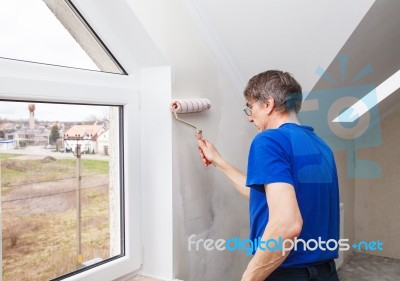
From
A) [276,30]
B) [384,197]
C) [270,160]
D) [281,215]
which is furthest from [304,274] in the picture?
[384,197]

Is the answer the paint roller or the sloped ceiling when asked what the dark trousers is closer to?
the paint roller

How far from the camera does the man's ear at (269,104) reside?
1.29 m

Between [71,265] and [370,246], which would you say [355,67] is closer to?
[71,265]

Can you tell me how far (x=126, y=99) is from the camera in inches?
59.2

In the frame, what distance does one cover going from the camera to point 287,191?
1.05 meters

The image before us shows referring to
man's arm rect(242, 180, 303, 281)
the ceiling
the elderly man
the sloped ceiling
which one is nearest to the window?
the ceiling

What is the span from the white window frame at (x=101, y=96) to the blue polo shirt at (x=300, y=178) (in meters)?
0.56

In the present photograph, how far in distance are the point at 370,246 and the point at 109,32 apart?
4.22m

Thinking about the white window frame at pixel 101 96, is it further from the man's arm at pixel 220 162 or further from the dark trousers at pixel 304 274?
the dark trousers at pixel 304 274

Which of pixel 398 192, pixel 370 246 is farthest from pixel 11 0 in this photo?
pixel 370 246

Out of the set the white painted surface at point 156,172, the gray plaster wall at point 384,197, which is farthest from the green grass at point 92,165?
the gray plaster wall at point 384,197

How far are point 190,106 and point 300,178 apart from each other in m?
0.58

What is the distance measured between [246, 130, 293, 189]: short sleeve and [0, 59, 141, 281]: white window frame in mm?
610

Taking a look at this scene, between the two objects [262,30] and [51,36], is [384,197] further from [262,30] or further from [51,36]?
[51,36]
